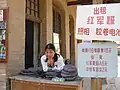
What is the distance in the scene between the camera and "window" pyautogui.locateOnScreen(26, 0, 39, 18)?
6.37 m

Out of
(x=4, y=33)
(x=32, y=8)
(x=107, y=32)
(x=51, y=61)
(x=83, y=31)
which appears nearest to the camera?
(x=107, y=32)

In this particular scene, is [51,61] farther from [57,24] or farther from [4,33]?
[57,24]

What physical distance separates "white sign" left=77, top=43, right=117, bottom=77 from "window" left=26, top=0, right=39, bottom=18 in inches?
136

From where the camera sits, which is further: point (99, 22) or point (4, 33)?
point (4, 33)

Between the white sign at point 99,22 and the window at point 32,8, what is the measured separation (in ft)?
10.9

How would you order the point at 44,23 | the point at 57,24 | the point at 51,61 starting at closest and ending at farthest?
the point at 51,61 → the point at 44,23 → the point at 57,24

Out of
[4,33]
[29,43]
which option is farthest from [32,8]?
[4,33]

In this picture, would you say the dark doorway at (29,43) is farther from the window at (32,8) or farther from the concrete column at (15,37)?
the concrete column at (15,37)

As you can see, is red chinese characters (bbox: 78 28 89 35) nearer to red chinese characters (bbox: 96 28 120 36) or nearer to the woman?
red chinese characters (bbox: 96 28 120 36)

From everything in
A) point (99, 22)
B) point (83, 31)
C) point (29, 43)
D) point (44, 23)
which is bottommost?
point (29, 43)

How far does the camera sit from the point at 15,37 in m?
4.79

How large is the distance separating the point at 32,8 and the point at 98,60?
3959mm

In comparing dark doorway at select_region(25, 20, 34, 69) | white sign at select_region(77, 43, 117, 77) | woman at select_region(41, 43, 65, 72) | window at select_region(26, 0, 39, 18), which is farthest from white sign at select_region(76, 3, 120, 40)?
dark doorway at select_region(25, 20, 34, 69)

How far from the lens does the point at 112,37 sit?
3018mm
